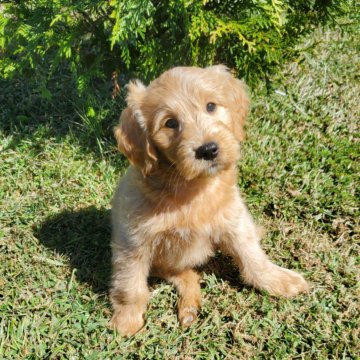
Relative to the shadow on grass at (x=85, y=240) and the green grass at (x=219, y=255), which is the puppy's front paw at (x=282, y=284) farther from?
the shadow on grass at (x=85, y=240)

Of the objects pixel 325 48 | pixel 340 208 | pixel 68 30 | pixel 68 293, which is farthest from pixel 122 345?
pixel 325 48

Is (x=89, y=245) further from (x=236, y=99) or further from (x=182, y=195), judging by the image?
(x=236, y=99)

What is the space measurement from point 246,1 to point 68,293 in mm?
3298

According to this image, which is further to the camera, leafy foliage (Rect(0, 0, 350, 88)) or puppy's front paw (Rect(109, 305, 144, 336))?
leafy foliage (Rect(0, 0, 350, 88))

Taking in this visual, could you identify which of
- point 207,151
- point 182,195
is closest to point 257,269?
point 182,195

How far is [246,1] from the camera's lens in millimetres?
4816

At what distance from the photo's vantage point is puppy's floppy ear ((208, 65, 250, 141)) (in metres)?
3.65

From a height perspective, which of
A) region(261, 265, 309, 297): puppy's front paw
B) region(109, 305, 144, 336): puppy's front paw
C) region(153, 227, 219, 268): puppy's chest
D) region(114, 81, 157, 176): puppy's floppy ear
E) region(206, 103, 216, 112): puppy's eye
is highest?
region(206, 103, 216, 112): puppy's eye

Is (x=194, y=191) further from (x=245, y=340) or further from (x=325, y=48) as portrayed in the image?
(x=325, y=48)

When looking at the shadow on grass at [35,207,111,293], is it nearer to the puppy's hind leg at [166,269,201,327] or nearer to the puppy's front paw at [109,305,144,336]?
the puppy's front paw at [109,305,144,336]

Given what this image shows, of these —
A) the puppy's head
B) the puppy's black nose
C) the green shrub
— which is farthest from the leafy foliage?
the puppy's black nose

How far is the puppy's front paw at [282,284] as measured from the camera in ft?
12.7

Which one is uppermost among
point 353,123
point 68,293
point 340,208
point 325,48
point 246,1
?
point 246,1

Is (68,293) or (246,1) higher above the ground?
(246,1)
